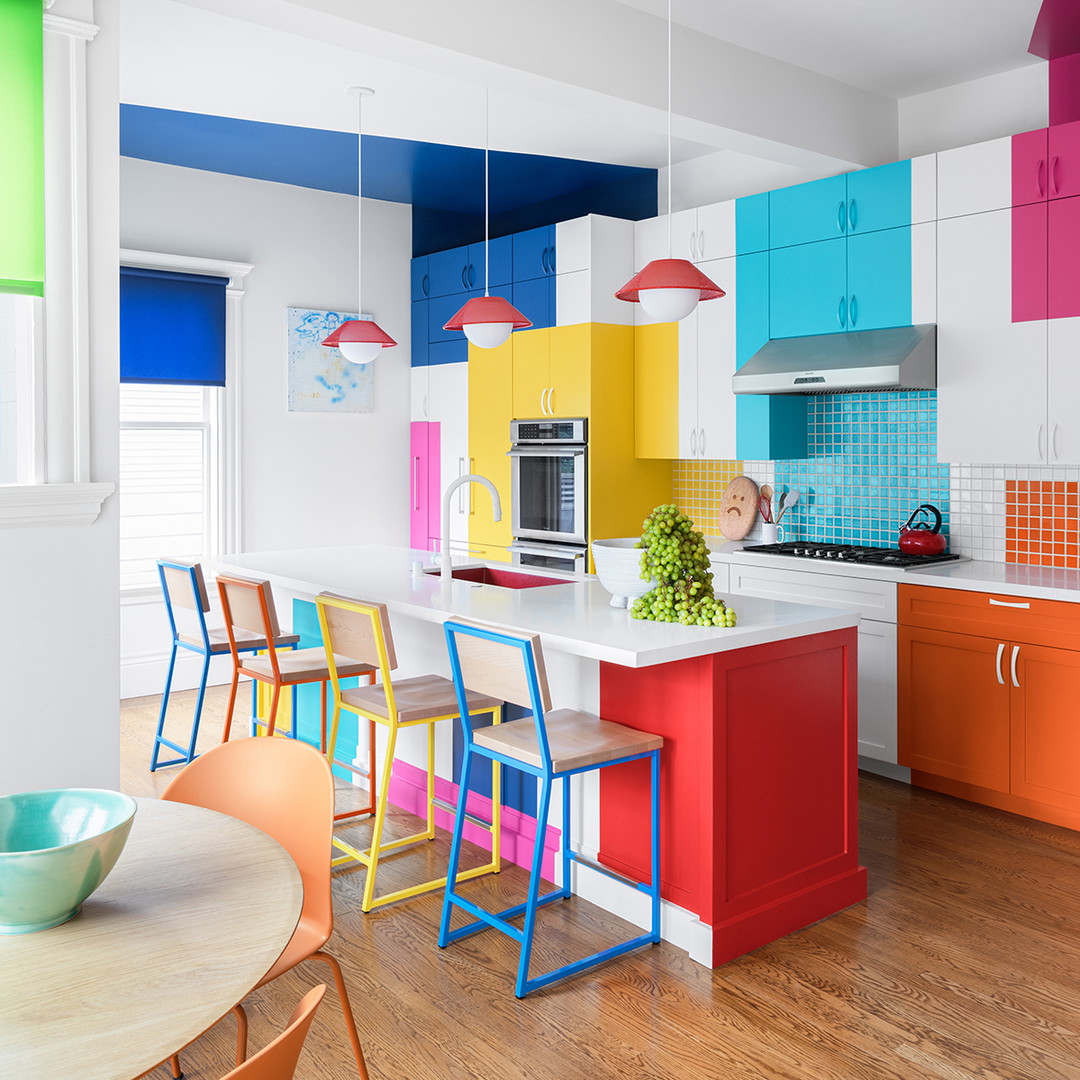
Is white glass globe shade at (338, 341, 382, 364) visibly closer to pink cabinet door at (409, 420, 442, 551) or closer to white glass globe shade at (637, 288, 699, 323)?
white glass globe shade at (637, 288, 699, 323)

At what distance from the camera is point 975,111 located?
4.44 meters

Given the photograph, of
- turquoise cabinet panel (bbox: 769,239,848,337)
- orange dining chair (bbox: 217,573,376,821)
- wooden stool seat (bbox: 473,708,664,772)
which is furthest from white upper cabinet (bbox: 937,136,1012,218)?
orange dining chair (bbox: 217,573,376,821)

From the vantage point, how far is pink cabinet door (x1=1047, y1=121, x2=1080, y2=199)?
3.74 m

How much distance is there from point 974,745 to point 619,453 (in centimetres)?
238

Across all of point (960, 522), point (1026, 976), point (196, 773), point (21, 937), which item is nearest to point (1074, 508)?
point (960, 522)

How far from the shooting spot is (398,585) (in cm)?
369

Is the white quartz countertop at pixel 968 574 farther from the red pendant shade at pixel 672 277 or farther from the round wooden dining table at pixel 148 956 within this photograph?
the round wooden dining table at pixel 148 956

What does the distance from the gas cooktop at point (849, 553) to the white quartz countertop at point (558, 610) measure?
1136 mm

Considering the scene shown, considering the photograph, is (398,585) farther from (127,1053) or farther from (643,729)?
(127,1053)

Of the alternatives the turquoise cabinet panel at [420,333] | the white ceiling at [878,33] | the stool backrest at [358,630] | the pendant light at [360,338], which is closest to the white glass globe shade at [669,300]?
the stool backrest at [358,630]

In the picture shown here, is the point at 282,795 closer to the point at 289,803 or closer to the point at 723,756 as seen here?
the point at 289,803

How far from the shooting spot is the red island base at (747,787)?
2.71m

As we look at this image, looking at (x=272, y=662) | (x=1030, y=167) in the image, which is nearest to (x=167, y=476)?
(x=272, y=662)

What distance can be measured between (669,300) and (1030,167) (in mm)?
1944
